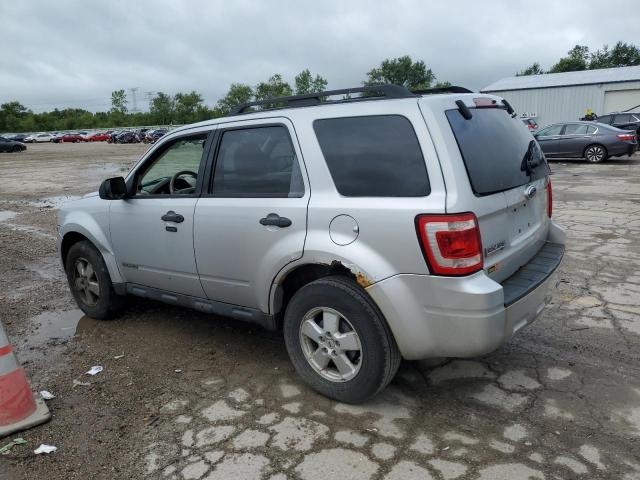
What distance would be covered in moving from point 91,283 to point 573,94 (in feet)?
126

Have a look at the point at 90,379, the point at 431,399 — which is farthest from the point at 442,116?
the point at 90,379

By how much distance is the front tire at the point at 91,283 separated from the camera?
479 cm

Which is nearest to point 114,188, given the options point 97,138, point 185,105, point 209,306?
point 209,306

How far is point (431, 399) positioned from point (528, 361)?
3.02 ft

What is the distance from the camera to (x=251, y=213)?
139 inches

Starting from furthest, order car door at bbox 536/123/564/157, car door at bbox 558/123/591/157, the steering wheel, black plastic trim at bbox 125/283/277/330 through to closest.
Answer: car door at bbox 536/123/564/157
car door at bbox 558/123/591/157
the steering wheel
black plastic trim at bbox 125/283/277/330

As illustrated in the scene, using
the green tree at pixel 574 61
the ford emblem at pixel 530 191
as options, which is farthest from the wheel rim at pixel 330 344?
the green tree at pixel 574 61

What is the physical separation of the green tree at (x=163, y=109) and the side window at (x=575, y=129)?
104 metres

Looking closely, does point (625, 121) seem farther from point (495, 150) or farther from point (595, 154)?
point (495, 150)

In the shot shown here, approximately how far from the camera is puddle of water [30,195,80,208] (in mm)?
12978

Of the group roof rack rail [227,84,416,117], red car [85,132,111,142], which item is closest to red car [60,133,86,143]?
red car [85,132,111,142]

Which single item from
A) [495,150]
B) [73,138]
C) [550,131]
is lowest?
[73,138]

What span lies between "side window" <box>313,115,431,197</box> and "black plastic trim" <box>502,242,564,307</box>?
0.78m

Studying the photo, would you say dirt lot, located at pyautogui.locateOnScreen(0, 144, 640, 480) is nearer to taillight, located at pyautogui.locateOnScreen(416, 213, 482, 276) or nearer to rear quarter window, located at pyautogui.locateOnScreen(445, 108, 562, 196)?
taillight, located at pyautogui.locateOnScreen(416, 213, 482, 276)
